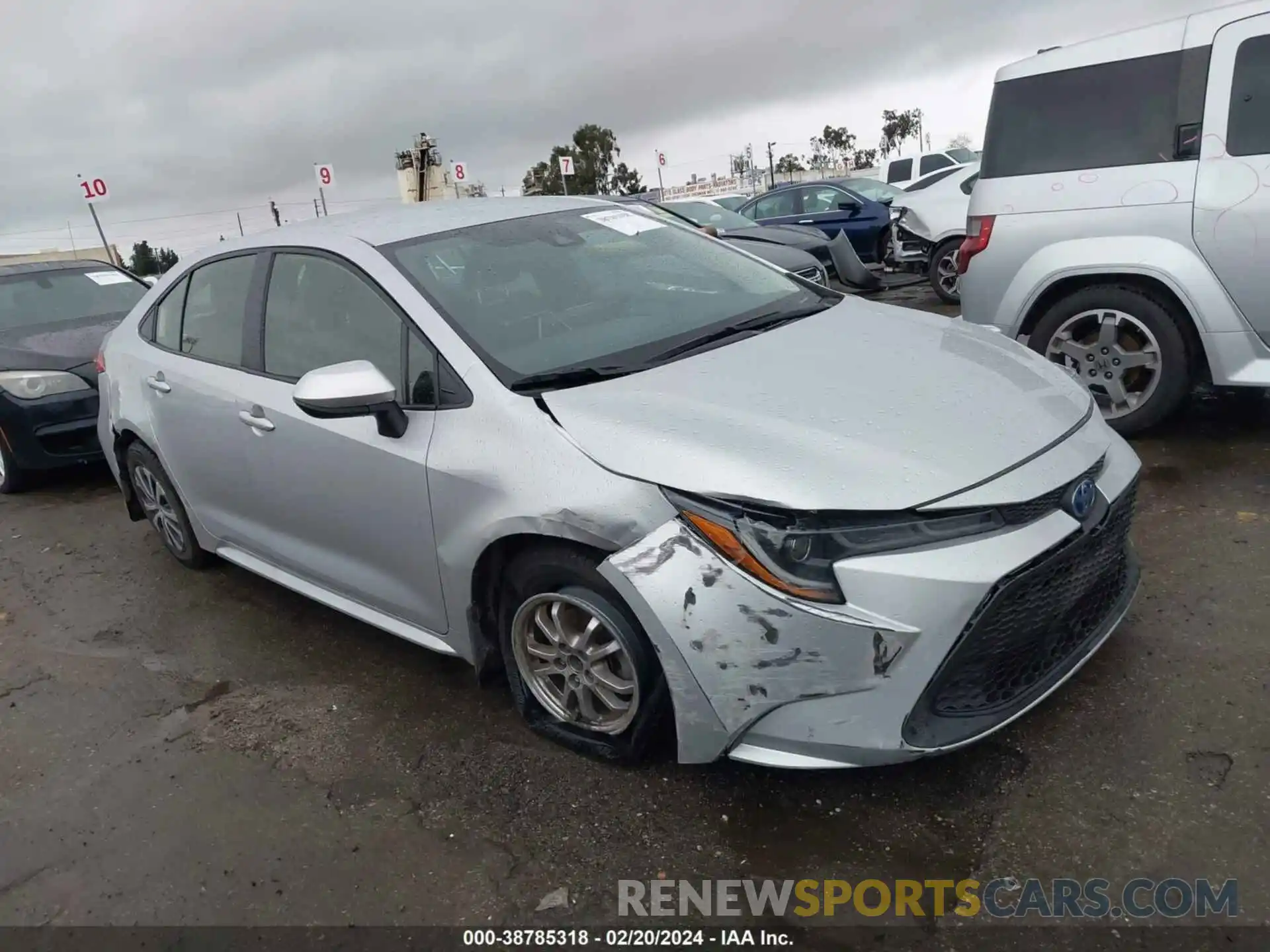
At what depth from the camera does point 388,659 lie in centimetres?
363

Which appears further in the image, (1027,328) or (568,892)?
(1027,328)

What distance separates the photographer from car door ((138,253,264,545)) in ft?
12.0

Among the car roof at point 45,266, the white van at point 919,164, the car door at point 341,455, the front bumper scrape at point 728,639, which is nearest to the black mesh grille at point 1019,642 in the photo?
the front bumper scrape at point 728,639

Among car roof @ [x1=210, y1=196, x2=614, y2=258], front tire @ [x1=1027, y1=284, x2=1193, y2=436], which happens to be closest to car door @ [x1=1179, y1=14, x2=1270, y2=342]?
front tire @ [x1=1027, y1=284, x2=1193, y2=436]

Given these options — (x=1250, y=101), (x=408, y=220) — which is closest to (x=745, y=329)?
(x=408, y=220)

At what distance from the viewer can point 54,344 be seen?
6.42m

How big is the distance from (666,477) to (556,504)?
33cm

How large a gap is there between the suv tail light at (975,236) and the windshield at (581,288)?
1.81 metres

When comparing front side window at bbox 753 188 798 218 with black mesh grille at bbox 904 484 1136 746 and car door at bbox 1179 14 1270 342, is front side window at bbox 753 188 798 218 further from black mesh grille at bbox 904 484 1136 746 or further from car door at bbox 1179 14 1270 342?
black mesh grille at bbox 904 484 1136 746

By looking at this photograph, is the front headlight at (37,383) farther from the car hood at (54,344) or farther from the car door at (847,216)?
the car door at (847,216)

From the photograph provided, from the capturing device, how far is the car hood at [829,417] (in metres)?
2.25

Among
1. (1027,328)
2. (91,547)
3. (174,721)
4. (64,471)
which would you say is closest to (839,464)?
(174,721)

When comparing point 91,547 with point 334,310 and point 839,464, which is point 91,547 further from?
point 839,464

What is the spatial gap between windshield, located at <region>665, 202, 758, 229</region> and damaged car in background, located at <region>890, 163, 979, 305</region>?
1676mm
